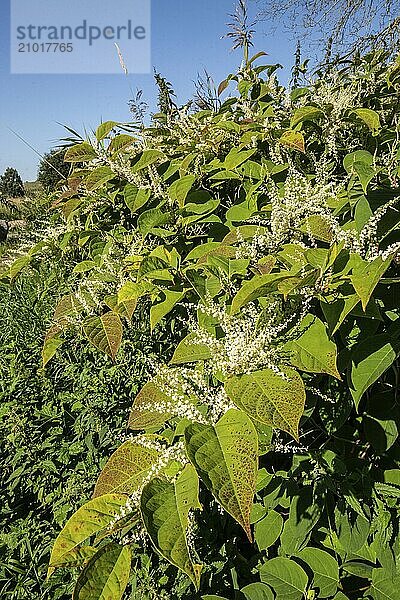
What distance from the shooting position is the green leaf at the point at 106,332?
3.19 ft

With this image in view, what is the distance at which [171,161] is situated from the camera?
5.10 ft

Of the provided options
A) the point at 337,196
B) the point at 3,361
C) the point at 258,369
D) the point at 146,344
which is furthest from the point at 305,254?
the point at 3,361

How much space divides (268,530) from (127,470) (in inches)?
26.3

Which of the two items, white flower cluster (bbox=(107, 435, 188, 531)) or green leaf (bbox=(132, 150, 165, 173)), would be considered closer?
white flower cluster (bbox=(107, 435, 188, 531))

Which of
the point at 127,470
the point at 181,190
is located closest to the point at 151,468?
the point at 127,470

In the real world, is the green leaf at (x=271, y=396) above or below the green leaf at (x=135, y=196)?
below

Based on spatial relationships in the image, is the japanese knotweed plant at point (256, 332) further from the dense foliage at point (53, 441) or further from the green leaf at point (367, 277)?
the dense foliage at point (53, 441)

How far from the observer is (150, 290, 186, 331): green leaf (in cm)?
102

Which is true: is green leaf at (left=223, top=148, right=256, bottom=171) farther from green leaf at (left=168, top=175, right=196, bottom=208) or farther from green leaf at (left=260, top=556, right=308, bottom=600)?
green leaf at (left=260, top=556, right=308, bottom=600)

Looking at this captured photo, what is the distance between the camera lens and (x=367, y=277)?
716mm

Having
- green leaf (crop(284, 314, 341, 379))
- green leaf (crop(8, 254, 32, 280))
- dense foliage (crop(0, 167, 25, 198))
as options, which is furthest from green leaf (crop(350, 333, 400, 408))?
dense foliage (crop(0, 167, 25, 198))

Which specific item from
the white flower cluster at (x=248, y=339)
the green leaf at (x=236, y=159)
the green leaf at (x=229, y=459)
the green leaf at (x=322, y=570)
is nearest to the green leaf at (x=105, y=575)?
the green leaf at (x=229, y=459)

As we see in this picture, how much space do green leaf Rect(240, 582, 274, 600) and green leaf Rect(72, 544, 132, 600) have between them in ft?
2.04

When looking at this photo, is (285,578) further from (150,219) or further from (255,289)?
(150,219)
